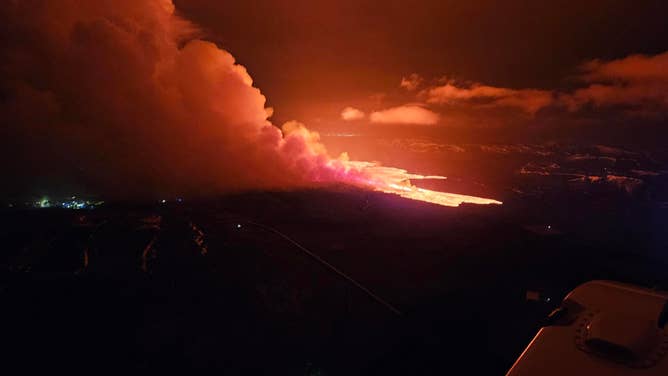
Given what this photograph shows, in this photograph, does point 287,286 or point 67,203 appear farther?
point 67,203

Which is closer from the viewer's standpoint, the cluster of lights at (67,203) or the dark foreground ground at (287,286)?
the dark foreground ground at (287,286)

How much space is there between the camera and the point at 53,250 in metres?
51.0

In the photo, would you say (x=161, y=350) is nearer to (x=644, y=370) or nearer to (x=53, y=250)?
(x=644, y=370)

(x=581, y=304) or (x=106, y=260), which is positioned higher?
(x=581, y=304)

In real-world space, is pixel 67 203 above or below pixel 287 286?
above

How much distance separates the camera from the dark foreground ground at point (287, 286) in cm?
2591

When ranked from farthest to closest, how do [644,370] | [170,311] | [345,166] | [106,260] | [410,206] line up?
1. [345,166]
2. [410,206]
3. [106,260]
4. [170,311]
5. [644,370]

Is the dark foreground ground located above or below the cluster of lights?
below

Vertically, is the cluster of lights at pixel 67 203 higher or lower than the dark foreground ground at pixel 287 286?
higher

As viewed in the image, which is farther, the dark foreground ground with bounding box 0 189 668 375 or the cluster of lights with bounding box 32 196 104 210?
the cluster of lights with bounding box 32 196 104 210

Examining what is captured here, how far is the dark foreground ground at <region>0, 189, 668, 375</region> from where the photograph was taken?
2591 cm

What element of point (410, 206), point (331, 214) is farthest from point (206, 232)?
point (410, 206)

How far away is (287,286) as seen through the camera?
37812 millimetres

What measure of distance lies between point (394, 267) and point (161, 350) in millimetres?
26787
